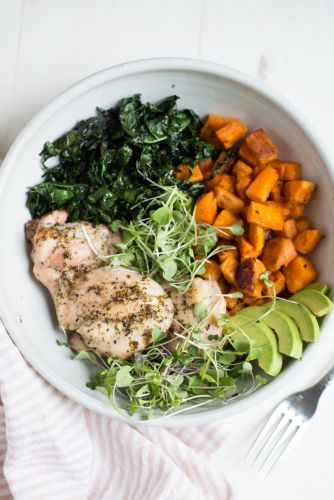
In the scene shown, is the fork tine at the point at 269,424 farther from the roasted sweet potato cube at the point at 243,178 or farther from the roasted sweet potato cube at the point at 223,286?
the roasted sweet potato cube at the point at 243,178

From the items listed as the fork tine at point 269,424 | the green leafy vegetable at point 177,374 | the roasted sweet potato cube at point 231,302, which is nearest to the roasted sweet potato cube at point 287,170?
the roasted sweet potato cube at point 231,302

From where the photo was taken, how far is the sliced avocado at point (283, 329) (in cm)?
254

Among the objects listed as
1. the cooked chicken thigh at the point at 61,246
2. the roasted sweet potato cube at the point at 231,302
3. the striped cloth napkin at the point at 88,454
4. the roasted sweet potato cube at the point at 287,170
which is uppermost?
the roasted sweet potato cube at the point at 287,170

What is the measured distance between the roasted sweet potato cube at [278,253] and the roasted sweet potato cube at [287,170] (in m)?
0.27

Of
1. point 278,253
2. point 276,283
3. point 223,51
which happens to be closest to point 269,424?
point 276,283

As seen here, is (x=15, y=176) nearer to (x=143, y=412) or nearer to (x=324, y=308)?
(x=143, y=412)

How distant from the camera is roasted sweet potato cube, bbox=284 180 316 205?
2712mm

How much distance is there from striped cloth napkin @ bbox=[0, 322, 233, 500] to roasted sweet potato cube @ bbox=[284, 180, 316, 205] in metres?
1.08

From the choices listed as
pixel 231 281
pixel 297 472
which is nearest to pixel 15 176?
pixel 231 281

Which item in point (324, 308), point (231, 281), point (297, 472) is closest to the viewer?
point (324, 308)

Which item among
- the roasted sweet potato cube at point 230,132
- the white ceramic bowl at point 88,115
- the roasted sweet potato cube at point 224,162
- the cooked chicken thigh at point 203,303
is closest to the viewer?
the white ceramic bowl at point 88,115

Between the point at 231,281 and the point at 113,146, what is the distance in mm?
784

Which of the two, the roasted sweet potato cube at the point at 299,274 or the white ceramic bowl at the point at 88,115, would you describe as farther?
the roasted sweet potato cube at the point at 299,274

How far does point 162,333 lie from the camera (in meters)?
2.61
